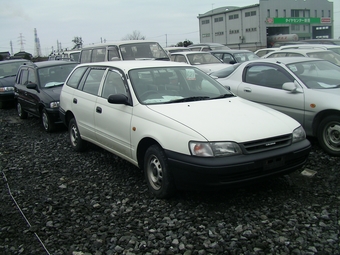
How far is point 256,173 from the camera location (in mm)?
4062

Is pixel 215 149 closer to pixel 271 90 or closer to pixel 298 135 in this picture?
pixel 298 135

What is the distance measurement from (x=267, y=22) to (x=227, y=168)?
6630 centimetres

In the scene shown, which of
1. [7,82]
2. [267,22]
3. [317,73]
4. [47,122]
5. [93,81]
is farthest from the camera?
[267,22]

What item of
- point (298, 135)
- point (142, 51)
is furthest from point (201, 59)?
point (298, 135)

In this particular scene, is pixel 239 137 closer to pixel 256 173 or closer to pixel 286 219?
pixel 256 173

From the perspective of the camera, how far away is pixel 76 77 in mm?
6910

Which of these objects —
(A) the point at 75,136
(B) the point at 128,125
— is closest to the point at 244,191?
(B) the point at 128,125

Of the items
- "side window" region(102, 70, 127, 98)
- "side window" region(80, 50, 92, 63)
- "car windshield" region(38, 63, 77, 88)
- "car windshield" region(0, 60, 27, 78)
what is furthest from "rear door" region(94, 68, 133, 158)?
"car windshield" region(0, 60, 27, 78)

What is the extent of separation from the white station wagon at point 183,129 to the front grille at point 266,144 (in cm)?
1

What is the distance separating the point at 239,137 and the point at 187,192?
1.09 m

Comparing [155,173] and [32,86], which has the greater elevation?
[32,86]

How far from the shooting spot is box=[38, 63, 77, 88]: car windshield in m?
9.60

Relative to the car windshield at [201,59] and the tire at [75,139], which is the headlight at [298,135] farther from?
the car windshield at [201,59]

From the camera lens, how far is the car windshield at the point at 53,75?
9.60 metres
